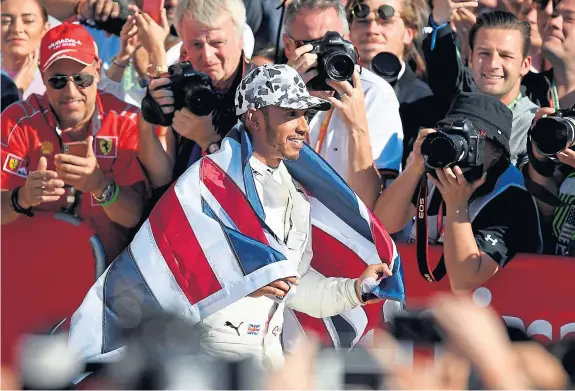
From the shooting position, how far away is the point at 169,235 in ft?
14.6

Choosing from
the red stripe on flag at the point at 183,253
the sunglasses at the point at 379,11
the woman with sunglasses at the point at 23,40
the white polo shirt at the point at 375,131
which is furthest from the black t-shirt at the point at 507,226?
the woman with sunglasses at the point at 23,40

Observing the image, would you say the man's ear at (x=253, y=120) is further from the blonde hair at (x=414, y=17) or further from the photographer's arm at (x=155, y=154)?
the blonde hair at (x=414, y=17)

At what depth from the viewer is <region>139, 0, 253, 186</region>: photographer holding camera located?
17.2 feet

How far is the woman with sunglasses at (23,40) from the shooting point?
6.65m

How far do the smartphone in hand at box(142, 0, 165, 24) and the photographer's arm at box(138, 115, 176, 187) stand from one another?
92cm

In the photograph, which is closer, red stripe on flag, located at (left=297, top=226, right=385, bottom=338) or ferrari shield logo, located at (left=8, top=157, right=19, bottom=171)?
red stripe on flag, located at (left=297, top=226, right=385, bottom=338)

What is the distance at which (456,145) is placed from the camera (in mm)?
4762

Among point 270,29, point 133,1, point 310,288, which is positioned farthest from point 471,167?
point 133,1

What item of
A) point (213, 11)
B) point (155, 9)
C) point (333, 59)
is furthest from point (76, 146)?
point (333, 59)

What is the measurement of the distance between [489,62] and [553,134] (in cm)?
106

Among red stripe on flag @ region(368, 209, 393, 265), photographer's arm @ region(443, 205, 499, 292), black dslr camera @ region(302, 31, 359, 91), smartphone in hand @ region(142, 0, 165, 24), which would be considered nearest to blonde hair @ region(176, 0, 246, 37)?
black dslr camera @ region(302, 31, 359, 91)

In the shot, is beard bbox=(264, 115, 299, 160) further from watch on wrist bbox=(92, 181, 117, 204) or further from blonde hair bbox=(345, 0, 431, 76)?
blonde hair bbox=(345, 0, 431, 76)

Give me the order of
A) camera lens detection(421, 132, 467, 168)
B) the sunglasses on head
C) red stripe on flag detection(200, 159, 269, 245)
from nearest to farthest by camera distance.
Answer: red stripe on flag detection(200, 159, 269, 245) < camera lens detection(421, 132, 467, 168) < the sunglasses on head

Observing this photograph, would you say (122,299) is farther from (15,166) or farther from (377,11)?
(377,11)
